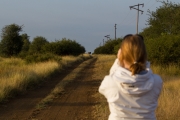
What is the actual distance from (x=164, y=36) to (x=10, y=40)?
28689 mm

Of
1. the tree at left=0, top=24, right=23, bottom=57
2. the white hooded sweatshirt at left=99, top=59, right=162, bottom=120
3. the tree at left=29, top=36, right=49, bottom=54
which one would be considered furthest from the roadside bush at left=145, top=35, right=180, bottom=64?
the tree at left=29, top=36, right=49, bottom=54

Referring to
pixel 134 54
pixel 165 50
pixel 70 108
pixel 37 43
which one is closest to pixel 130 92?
pixel 134 54

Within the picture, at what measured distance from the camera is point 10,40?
4525cm

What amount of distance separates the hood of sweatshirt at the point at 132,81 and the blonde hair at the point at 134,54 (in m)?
0.05

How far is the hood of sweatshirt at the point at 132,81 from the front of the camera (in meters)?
2.59

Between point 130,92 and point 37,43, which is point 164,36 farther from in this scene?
point 37,43

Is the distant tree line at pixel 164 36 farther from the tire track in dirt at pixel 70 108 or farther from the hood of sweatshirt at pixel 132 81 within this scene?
the hood of sweatshirt at pixel 132 81

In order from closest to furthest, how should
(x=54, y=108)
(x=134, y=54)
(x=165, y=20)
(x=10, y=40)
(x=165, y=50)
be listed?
(x=134, y=54)
(x=54, y=108)
(x=165, y=50)
(x=165, y=20)
(x=10, y=40)

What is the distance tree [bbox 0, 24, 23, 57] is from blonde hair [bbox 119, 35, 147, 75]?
43928 millimetres

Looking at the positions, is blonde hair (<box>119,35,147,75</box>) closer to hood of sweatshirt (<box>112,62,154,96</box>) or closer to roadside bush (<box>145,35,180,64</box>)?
hood of sweatshirt (<box>112,62,154,96</box>)

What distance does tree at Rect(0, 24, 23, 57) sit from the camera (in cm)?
4494

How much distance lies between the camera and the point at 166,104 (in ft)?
25.0

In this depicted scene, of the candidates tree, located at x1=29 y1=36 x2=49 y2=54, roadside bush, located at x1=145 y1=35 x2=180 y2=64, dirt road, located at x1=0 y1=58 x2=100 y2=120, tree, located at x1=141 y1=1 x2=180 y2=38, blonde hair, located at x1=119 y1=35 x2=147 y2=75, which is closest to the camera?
blonde hair, located at x1=119 y1=35 x2=147 y2=75

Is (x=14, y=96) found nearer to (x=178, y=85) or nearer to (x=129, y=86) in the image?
(x=178, y=85)
